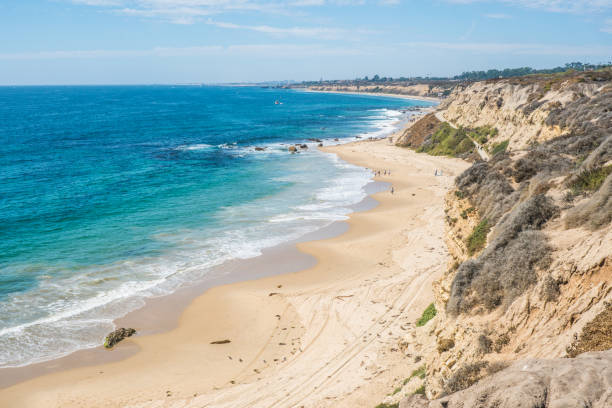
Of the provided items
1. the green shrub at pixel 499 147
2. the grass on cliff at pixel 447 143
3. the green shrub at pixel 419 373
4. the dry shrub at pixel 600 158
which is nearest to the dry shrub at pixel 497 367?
the green shrub at pixel 419 373

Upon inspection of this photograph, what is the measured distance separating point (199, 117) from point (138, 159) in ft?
209

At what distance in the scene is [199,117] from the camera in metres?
118

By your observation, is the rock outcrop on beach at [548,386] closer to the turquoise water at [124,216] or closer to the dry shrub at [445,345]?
the dry shrub at [445,345]

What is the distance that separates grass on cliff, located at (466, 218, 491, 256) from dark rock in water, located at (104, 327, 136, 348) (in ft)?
52.7

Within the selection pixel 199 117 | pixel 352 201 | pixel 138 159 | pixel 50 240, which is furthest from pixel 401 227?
pixel 199 117

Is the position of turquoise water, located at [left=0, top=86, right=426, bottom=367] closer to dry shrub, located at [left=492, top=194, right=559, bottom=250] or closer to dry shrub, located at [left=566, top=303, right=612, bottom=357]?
dry shrub, located at [left=492, top=194, right=559, bottom=250]

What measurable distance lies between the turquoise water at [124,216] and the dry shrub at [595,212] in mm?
20016

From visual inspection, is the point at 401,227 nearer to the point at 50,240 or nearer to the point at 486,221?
the point at 486,221

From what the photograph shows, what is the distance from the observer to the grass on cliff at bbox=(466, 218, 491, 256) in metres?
14.6

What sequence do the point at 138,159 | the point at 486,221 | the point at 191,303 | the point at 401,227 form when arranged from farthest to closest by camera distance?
the point at 138,159, the point at 401,227, the point at 191,303, the point at 486,221

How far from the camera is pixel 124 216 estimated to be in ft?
113

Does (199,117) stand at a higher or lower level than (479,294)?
higher

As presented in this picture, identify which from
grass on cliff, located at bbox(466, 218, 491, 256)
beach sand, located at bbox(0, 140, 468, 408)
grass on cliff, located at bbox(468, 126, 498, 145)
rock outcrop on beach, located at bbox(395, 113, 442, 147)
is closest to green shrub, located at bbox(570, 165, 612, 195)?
grass on cliff, located at bbox(466, 218, 491, 256)

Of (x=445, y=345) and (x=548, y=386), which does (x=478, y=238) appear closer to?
(x=445, y=345)
